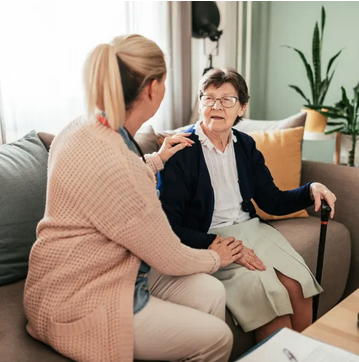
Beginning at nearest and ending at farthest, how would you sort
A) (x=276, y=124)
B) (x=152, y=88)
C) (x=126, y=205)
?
(x=126, y=205) < (x=152, y=88) < (x=276, y=124)

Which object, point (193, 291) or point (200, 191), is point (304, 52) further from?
point (193, 291)

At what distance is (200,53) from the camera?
3.08 meters

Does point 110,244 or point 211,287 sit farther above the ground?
point 110,244

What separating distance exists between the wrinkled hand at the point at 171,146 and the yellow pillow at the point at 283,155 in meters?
0.66

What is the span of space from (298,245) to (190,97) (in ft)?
4.64

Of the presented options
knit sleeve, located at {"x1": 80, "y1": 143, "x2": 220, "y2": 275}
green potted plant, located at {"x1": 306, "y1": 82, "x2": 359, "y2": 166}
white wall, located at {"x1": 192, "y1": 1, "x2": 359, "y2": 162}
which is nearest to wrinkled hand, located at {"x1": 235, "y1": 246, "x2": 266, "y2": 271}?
knit sleeve, located at {"x1": 80, "y1": 143, "x2": 220, "y2": 275}

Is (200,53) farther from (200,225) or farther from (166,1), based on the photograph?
(200,225)

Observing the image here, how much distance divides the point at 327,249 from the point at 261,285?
63 cm

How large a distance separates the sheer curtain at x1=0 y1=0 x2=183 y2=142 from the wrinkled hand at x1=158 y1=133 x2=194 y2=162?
2.24ft

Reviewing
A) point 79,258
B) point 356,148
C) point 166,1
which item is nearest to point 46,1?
point 166,1

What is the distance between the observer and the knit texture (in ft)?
3.65

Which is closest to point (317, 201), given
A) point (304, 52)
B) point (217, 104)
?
point (217, 104)

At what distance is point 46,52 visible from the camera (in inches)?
84.1

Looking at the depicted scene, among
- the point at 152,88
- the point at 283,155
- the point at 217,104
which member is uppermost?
the point at 152,88
